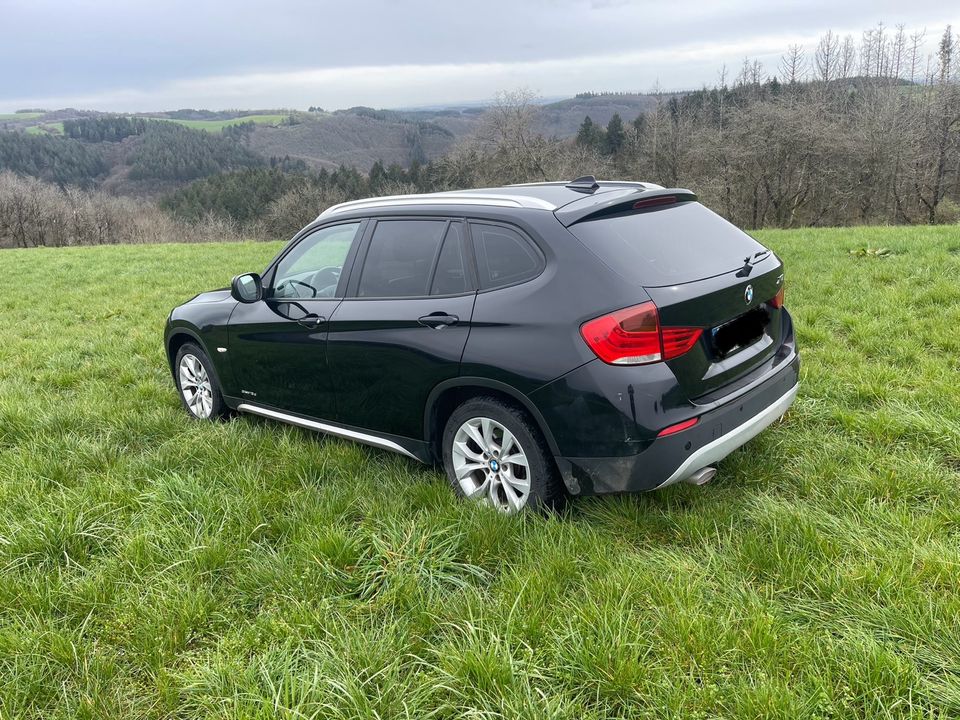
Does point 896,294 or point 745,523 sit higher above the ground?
point 896,294

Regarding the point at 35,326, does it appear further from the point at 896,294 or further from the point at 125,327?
the point at 896,294

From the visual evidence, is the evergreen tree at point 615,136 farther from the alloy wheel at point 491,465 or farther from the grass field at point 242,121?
the grass field at point 242,121

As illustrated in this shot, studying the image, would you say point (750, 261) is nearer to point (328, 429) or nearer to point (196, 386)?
point (328, 429)

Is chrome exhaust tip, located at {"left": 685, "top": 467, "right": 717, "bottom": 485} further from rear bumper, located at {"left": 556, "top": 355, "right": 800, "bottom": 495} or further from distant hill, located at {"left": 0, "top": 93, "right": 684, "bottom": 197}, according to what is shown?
distant hill, located at {"left": 0, "top": 93, "right": 684, "bottom": 197}

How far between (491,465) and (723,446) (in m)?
1.13

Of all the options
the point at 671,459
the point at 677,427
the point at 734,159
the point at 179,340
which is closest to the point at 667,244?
the point at 677,427

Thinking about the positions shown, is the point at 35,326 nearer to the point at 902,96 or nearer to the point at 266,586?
the point at 266,586

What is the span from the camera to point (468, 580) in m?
2.82

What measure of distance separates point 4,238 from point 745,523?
69590 mm

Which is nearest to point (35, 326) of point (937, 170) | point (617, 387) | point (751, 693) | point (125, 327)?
point (125, 327)

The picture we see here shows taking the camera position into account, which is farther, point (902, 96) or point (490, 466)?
point (902, 96)

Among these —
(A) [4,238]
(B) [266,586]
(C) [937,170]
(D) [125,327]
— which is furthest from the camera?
(A) [4,238]

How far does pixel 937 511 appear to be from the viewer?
302 centimetres

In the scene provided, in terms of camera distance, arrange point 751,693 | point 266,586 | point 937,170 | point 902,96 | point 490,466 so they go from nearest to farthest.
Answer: point 751,693 < point 266,586 < point 490,466 < point 937,170 < point 902,96
